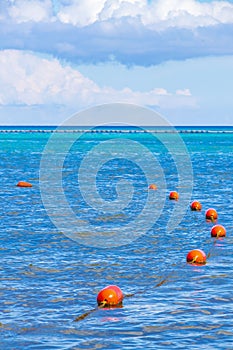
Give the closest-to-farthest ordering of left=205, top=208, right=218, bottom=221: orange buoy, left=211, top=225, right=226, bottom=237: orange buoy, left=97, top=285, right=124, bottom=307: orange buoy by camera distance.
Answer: left=97, top=285, right=124, bottom=307: orange buoy → left=211, top=225, right=226, bottom=237: orange buoy → left=205, top=208, right=218, bottom=221: orange buoy

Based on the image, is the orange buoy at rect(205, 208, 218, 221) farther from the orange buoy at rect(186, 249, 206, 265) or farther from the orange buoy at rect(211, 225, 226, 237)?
the orange buoy at rect(186, 249, 206, 265)

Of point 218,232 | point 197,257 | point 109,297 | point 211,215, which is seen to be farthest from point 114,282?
point 211,215

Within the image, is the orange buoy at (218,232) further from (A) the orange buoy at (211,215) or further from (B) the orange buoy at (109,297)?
(B) the orange buoy at (109,297)

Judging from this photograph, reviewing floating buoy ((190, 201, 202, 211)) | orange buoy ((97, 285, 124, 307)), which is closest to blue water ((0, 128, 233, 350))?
orange buoy ((97, 285, 124, 307))

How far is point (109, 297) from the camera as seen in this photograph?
66.8 feet

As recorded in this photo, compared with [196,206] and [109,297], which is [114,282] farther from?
[196,206]

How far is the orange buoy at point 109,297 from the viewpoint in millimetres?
20375

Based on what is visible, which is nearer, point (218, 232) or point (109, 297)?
point (109, 297)

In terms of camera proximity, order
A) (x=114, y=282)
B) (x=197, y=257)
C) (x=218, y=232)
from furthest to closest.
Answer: (x=218, y=232) → (x=197, y=257) → (x=114, y=282)

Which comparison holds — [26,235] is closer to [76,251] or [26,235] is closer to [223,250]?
[76,251]

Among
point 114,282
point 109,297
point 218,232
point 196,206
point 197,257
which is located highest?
point 196,206

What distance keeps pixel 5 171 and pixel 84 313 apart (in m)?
55.8

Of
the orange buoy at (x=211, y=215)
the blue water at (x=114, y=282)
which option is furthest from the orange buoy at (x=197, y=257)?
the orange buoy at (x=211, y=215)

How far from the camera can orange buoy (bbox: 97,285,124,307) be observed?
20375mm
